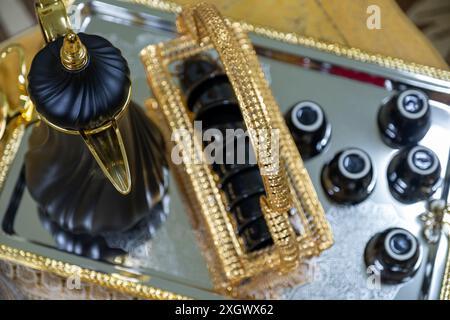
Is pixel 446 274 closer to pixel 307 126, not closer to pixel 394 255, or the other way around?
pixel 394 255

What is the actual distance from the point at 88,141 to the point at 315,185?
25 cm

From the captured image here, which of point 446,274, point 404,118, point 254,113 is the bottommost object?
point 446,274

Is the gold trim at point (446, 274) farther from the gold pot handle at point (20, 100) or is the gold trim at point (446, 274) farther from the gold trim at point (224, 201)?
the gold pot handle at point (20, 100)

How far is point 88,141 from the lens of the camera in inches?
19.0

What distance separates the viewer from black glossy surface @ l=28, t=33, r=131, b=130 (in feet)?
1.49

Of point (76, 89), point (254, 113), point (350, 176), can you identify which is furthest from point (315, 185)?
point (76, 89)

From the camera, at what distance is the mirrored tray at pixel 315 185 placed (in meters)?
0.62

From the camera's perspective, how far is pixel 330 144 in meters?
0.66

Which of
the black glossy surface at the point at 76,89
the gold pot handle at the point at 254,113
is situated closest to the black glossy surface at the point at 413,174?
the gold pot handle at the point at 254,113

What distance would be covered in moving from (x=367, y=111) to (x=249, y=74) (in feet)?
0.67

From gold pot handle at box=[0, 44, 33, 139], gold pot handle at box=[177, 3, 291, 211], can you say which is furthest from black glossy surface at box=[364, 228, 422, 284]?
gold pot handle at box=[0, 44, 33, 139]

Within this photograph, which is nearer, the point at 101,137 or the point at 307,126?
the point at 101,137

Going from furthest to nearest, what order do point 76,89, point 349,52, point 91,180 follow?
point 349,52 < point 91,180 < point 76,89

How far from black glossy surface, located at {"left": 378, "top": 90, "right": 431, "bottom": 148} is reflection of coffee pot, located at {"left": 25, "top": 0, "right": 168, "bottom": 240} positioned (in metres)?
0.21
